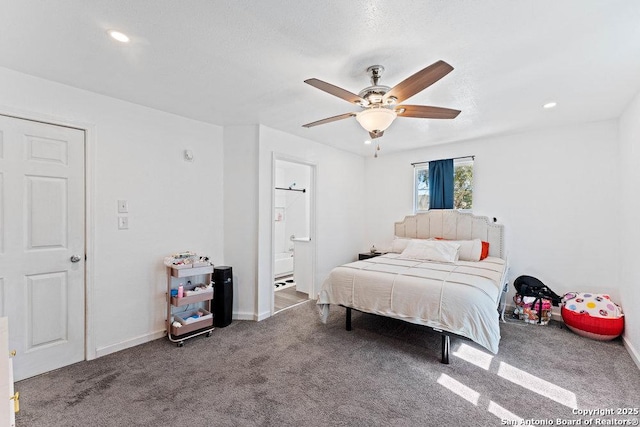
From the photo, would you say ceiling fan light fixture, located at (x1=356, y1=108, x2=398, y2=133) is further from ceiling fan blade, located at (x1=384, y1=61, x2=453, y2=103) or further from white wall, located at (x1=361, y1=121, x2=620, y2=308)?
white wall, located at (x1=361, y1=121, x2=620, y2=308)

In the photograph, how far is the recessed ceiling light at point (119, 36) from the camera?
70.0 inches

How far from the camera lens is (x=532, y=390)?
2.14 m

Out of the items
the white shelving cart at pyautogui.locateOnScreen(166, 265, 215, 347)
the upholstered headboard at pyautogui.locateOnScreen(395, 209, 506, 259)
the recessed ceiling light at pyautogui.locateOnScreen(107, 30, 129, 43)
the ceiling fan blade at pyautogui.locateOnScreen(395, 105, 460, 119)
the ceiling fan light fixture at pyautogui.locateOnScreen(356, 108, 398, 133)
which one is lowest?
the white shelving cart at pyautogui.locateOnScreen(166, 265, 215, 347)

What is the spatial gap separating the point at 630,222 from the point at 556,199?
0.97m

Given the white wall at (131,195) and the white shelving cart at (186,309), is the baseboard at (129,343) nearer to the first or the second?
the white wall at (131,195)

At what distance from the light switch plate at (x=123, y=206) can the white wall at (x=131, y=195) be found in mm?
38

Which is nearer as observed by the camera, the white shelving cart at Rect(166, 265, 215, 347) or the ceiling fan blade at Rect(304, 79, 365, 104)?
the ceiling fan blade at Rect(304, 79, 365, 104)

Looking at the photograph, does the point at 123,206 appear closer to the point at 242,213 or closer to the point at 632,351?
the point at 242,213

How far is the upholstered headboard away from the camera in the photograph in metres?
4.11

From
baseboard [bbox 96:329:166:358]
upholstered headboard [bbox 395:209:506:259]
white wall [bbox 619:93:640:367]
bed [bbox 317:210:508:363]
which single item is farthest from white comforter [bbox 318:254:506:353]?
baseboard [bbox 96:329:166:358]

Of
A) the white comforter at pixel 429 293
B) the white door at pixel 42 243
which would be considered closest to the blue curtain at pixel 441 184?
the white comforter at pixel 429 293

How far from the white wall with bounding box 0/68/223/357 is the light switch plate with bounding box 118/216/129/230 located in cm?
3

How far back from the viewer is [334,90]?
201 centimetres

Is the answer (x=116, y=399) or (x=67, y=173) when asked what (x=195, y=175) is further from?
(x=116, y=399)
